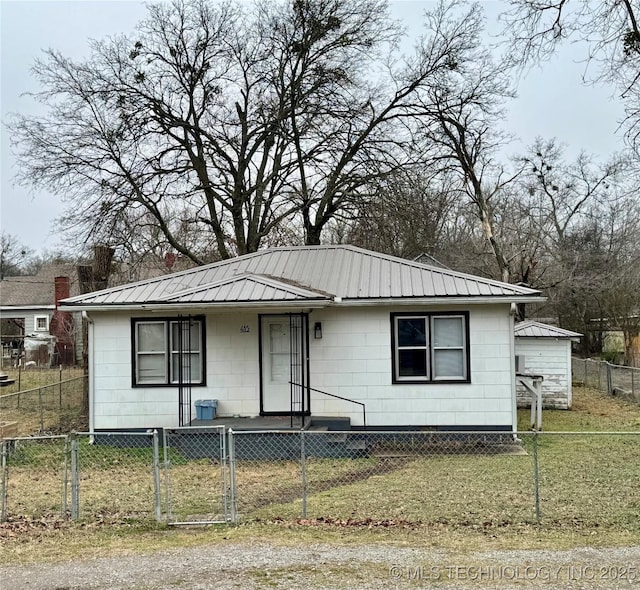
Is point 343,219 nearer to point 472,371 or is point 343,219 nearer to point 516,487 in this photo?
point 472,371

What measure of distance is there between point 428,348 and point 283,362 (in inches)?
115

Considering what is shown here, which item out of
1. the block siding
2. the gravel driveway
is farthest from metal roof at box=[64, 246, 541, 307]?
the gravel driveway

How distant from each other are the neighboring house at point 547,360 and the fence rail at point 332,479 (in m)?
4.80

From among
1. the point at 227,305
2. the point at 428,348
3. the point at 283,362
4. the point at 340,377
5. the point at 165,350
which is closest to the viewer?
the point at 227,305

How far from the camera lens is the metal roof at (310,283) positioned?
11.8 meters

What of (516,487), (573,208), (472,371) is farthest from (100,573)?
(573,208)

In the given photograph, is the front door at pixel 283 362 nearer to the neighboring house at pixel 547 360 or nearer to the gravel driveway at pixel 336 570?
the gravel driveway at pixel 336 570

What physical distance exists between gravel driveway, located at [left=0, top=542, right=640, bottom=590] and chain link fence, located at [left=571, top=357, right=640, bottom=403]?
14038 millimetres

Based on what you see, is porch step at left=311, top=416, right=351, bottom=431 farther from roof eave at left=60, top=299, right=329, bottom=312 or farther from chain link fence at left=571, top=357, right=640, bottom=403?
chain link fence at left=571, top=357, right=640, bottom=403

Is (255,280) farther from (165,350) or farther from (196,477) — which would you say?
(196,477)

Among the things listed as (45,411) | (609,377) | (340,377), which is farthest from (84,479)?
(609,377)

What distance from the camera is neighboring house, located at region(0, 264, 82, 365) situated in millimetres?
31797

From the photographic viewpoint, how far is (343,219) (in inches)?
856

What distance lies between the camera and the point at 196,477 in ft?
32.4
